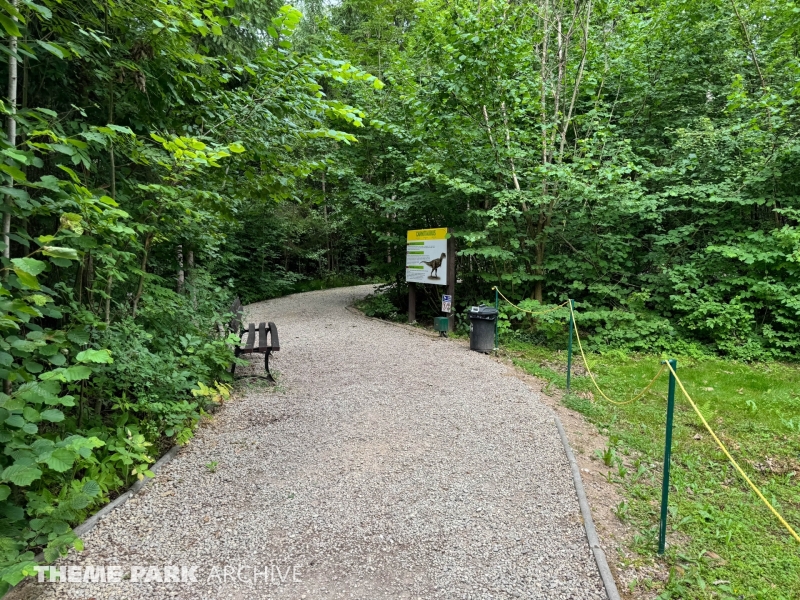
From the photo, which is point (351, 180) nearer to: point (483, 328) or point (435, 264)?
point (435, 264)

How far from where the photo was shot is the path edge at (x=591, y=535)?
2318mm

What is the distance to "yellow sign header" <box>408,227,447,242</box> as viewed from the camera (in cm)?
891

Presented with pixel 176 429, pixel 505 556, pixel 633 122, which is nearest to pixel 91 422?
pixel 176 429

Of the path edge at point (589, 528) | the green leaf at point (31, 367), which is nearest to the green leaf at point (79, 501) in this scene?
the green leaf at point (31, 367)

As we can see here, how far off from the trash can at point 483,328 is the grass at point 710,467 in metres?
0.63

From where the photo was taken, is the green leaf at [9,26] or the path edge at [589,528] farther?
the path edge at [589,528]

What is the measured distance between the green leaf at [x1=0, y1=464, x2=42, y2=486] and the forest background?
0.02 meters

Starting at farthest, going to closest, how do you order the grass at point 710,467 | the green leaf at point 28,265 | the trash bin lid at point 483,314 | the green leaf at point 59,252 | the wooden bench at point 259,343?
the trash bin lid at point 483,314 → the wooden bench at point 259,343 → the grass at point 710,467 → the green leaf at point 59,252 → the green leaf at point 28,265

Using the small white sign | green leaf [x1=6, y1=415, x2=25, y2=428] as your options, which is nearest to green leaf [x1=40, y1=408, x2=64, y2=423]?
green leaf [x1=6, y1=415, x2=25, y2=428]

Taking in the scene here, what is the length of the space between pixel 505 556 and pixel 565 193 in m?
6.68

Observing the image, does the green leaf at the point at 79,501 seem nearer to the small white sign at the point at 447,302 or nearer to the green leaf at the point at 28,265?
the green leaf at the point at 28,265

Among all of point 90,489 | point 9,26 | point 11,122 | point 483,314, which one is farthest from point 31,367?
point 483,314

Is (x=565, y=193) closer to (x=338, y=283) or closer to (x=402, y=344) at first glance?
(x=402, y=344)

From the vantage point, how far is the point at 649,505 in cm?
324
